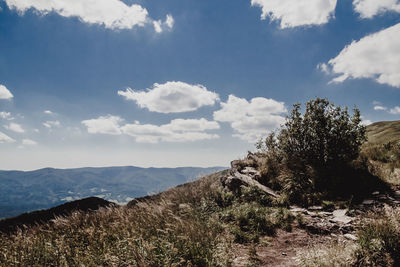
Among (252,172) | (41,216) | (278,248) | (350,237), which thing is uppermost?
(252,172)

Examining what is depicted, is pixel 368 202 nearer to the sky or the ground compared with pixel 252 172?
nearer to the ground

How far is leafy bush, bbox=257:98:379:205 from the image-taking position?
29.2 ft

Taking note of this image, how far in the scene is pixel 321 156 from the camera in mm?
10836

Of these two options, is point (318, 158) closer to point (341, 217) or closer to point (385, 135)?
point (341, 217)

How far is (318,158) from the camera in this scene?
35.8 feet

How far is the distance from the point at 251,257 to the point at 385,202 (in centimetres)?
585

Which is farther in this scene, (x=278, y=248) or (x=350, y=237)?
(x=278, y=248)

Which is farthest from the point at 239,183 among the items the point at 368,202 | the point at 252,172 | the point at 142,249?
the point at 142,249

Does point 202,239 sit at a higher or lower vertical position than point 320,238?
higher

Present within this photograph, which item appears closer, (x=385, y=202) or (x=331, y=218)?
(x=331, y=218)

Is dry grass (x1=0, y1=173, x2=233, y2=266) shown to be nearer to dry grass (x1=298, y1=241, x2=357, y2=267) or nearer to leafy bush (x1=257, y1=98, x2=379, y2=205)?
dry grass (x1=298, y1=241, x2=357, y2=267)

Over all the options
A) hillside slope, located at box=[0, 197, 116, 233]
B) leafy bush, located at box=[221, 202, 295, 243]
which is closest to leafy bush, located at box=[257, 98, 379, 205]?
leafy bush, located at box=[221, 202, 295, 243]

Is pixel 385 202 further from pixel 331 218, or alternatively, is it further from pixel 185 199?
pixel 185 199

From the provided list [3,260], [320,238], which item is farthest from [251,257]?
[3,260]
